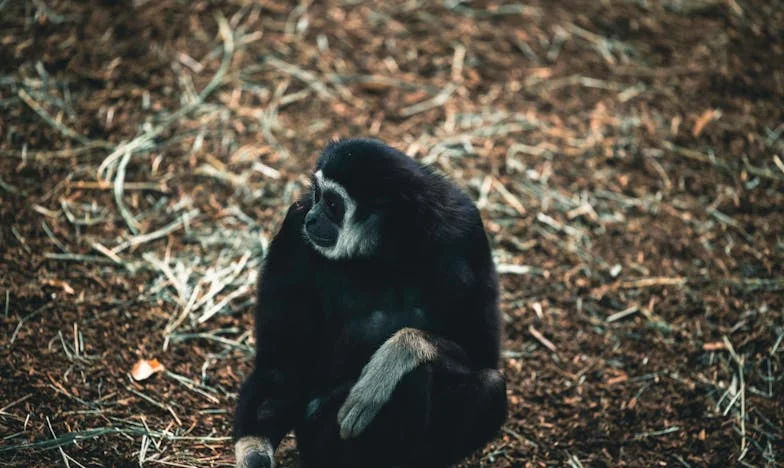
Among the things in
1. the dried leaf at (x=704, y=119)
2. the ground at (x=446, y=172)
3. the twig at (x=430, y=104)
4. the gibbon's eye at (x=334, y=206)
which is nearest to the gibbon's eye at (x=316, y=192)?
the gibbon's eye at (x=334, y=206)

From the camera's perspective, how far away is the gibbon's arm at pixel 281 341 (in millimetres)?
4707

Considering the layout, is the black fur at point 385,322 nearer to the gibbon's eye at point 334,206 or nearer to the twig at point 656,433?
the gibbon's eye at point 334,206

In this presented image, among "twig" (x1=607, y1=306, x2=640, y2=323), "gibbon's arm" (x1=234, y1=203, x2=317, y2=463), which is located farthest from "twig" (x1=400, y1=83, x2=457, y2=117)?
"gibbon's arm" (x1=234, y1=203, x2=317, y2=463)

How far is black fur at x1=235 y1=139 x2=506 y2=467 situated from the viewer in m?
4.61

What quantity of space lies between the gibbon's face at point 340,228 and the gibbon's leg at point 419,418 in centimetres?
65

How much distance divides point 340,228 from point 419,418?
43.8 inches

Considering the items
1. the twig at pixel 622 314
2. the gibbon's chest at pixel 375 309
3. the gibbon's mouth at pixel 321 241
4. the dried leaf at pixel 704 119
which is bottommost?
the twig at pixel 622 314

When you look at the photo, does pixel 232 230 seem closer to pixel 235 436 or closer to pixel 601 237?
pixel 235 436

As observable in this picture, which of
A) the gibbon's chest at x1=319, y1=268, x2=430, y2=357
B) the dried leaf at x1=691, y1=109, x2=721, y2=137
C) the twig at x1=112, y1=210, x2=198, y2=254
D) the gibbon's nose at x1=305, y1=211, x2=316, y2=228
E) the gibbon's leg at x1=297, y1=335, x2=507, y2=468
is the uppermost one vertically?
the gibbon's nose at x1=305, y1=211, x2=316, y2=228

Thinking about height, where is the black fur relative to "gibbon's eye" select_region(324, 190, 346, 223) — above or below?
below

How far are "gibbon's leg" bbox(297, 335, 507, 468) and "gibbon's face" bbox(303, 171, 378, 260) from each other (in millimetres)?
646

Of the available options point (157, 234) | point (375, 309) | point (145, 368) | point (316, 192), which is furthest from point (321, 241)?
point (157, 234)

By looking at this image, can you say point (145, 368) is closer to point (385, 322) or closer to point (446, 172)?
point (385, 322)

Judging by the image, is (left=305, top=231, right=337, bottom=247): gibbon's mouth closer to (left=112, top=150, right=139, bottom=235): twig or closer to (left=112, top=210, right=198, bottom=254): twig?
(left=112, top=210, right=198, bottom=254): twig
